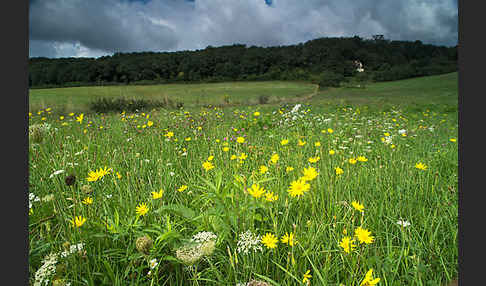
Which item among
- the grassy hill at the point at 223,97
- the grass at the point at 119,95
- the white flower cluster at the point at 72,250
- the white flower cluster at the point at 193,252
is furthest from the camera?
the grassy hill at the point at 223,97

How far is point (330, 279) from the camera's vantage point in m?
1.14

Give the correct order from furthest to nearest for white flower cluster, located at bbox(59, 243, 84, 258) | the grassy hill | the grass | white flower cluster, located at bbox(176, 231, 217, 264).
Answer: the grassy hill → the grass → white flower cluster, located at bbox(59, 243, 84, 258) → white flower cluster, located at bbox(176, 231, 217, 264)

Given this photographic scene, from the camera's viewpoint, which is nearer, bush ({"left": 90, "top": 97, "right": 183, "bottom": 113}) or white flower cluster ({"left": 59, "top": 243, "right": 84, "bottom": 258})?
white flower cluster ({"left": 59, "top": 243, "right": 84, "bottom": 258})

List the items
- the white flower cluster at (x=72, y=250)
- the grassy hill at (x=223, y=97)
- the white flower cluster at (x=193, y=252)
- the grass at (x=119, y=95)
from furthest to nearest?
the grassy hill at (x=223, y=97) → the grass at (x=119, y=95) → the white flower cluster at (x=72, y=250) → the white flower cluster at (x=193, y=252)

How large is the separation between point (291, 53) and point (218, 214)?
146 ft

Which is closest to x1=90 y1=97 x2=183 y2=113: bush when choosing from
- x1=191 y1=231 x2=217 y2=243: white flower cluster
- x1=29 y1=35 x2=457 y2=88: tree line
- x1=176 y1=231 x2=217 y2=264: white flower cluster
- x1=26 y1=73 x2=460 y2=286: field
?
x1=26 y1=73 x2=460 y2=286: field

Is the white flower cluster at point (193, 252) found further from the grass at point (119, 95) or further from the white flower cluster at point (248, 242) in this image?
the grass at point (119, 95)

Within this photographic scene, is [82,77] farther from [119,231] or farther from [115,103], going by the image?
[119,231]

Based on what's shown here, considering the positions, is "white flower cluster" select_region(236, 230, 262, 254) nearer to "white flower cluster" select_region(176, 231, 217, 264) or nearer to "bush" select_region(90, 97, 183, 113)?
"white flower cluster" select_region(176, 231, 217, 264)

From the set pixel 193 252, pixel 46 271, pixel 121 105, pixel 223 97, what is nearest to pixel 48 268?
pixel 46 271

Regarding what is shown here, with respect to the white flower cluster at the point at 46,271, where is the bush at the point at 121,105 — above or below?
above

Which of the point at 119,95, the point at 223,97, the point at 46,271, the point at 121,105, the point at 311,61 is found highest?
the point at 311,61

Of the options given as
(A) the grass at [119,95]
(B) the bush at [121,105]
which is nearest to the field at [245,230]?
(B) the bush at [121,105]

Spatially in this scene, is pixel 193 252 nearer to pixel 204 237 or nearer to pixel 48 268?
pixel 204 237
